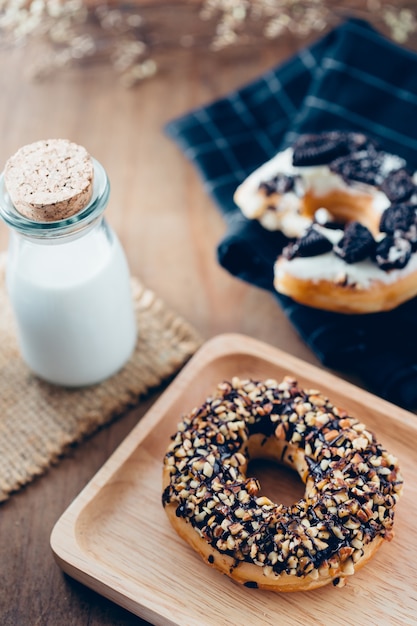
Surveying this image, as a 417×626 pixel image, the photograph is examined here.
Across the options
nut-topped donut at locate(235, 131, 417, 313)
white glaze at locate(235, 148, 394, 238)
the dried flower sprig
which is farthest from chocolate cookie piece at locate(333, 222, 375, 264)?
the dried flower sprig

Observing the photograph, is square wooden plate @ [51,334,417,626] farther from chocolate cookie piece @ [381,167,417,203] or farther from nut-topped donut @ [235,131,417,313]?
chocolate cookie piece @ [381,167,417,203]

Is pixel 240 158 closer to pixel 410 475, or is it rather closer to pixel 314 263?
pixel 314 263

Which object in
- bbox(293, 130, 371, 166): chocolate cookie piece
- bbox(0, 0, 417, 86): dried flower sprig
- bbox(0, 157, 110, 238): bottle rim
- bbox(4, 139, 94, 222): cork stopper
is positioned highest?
bbox(4, 139, 94, 222): cork stopper

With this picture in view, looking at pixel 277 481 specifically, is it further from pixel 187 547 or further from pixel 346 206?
pixel 346 206

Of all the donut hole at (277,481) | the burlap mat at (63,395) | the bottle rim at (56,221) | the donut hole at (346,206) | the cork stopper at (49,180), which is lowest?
the donut hole at (277,481)

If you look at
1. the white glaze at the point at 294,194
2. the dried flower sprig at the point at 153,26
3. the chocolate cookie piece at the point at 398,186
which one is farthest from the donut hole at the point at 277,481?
the dried flower sprig at the point at 153,26

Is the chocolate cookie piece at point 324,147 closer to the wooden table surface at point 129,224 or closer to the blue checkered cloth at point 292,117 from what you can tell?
the blue checkered cloth at point 292,117

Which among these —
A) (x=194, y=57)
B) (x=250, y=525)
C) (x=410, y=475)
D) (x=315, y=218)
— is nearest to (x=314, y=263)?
(x=315, y=218)
